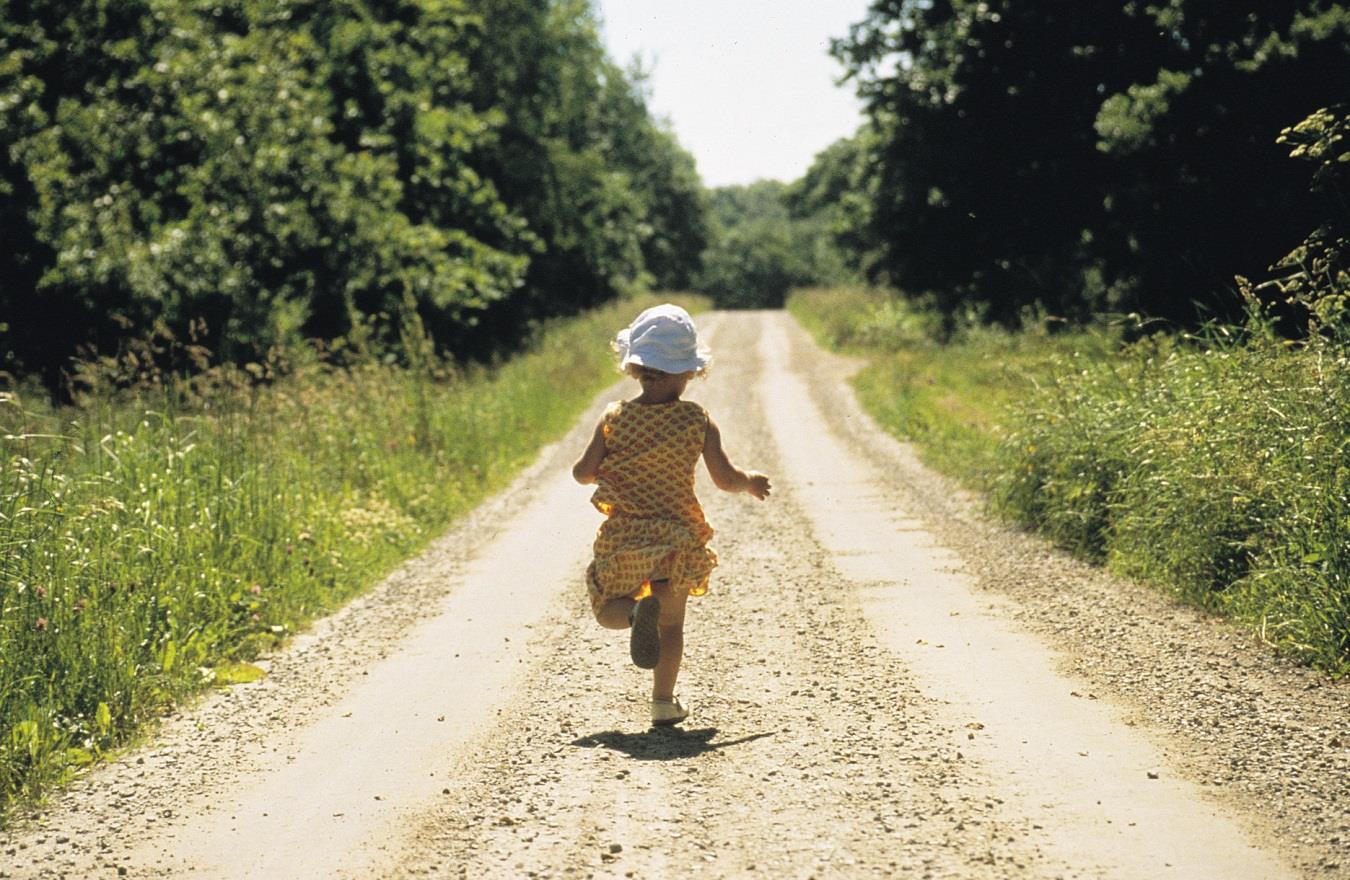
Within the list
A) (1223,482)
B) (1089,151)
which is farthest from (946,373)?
(1223,482)

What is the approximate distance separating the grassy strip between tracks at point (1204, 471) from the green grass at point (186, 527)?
16.8 feet

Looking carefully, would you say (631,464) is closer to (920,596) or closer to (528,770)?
(528,770)

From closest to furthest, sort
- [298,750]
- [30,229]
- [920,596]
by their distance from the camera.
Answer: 1. [298,750]
2. [920,596]
3. [30,229]

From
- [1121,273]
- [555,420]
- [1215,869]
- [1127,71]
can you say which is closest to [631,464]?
[1215,869]

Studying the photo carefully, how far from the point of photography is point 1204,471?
809 cm

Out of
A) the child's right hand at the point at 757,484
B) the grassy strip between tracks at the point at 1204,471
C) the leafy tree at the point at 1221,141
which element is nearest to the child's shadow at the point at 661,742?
the child's right hand at the point at 757,484

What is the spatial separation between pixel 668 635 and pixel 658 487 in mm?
611

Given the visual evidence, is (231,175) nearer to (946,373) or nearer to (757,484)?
(946,373)

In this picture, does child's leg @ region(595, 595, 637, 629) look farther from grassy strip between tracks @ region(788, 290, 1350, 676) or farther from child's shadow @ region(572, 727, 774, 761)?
grassy strip between tracks @ region(788, 290, 1350, 676)

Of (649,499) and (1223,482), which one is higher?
(649,499)

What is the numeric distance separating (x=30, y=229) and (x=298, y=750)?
1446 cm

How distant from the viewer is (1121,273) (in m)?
21.0

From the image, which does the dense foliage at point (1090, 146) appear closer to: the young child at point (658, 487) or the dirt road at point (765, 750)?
the dirt road at point (765, 750)

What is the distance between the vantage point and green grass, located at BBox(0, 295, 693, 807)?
5.94m
